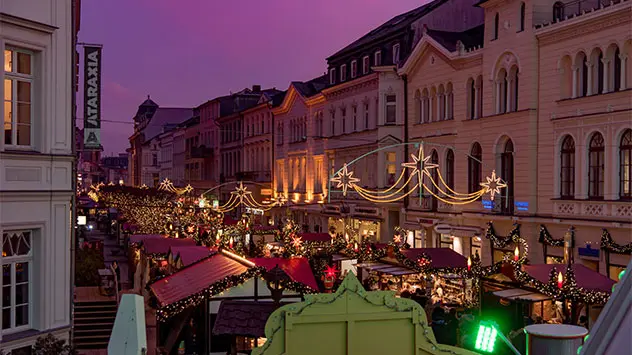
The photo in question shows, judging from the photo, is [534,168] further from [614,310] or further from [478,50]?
[614,310]

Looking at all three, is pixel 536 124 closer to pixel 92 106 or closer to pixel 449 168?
pixel 449 168

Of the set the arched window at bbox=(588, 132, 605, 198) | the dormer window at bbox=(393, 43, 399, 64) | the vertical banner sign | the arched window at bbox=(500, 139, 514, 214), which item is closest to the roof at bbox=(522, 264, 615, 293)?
the arched window at bbox=(588, 132, 605, 198)

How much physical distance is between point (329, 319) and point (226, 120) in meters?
63.7

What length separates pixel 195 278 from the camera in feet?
50.4

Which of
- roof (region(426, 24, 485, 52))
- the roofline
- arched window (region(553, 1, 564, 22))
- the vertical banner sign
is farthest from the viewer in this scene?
the roofline

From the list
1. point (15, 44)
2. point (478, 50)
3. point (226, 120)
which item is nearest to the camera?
point (15, 44)

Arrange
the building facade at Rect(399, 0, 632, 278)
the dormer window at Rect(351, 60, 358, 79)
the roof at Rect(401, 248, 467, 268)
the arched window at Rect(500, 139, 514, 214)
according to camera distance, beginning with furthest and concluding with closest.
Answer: the dormer window at Rect(351, 60, 358, 79)
the arched window at Rect(500, 139, 514, 214)
the building facade at Rect(399, 0, 632, 278)
the roof at Rect(401, 248, 467, 268)

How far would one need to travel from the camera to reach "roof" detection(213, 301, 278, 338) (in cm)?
1191

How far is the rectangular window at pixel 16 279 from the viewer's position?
12070 mm

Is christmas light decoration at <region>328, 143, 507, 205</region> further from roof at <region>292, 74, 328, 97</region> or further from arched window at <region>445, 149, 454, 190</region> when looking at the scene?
roof at <region>292, 74, 328, 97</region>

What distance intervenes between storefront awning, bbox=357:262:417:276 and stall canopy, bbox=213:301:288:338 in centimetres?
1046

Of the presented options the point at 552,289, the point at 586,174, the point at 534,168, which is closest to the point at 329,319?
the point at 552,289

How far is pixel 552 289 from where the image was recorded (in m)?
A: 16.6

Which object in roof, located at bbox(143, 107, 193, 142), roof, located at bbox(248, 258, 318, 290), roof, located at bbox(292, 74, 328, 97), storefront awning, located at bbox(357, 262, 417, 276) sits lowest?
storefront awning, located at bbox(357, 262, 417, 276)
